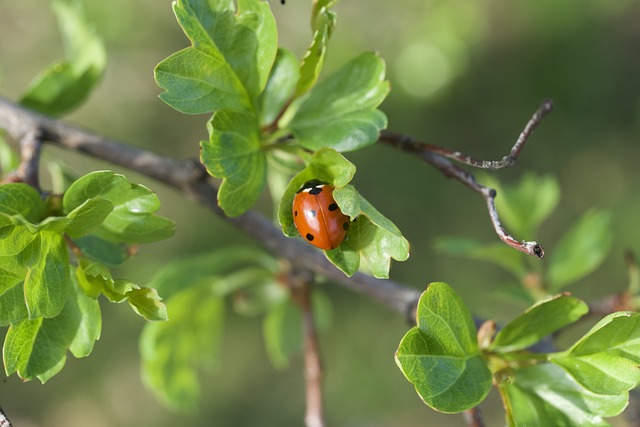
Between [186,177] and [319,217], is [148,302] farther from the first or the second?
[186,177]

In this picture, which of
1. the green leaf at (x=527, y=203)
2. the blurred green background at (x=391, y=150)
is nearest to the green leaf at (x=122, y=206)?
the green leaf at (x=527, y=203)

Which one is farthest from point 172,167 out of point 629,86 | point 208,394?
point 629,86

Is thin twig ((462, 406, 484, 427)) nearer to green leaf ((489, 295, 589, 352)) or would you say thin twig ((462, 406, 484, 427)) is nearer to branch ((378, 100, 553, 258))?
green leaf ((489, 295, 589, 352))

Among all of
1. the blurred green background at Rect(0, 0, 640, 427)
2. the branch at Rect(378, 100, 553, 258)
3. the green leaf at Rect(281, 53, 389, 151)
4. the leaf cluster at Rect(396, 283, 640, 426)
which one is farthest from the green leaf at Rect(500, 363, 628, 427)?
the blurred green background at Rect(0, 0, 640, 427)

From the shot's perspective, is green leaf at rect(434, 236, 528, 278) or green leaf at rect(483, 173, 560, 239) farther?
green leaf at rect(483, 173, 560, 239)

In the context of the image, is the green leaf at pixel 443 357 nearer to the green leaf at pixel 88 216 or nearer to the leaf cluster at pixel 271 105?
the leaf cluster at pixel 271 105

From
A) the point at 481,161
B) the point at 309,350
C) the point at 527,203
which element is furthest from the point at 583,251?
the point at 481,161
